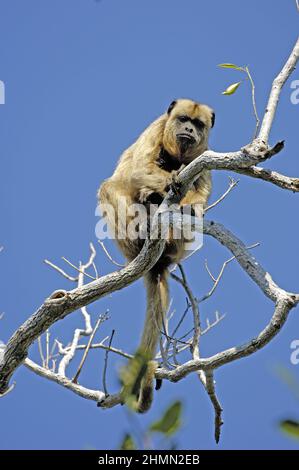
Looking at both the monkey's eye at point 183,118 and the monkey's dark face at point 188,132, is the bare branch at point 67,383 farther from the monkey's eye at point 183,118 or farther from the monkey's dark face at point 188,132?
the monkey's eye at point 183,118

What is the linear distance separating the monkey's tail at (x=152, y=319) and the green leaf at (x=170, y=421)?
419cm

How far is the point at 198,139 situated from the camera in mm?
7367

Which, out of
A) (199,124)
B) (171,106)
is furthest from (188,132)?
(171,106)

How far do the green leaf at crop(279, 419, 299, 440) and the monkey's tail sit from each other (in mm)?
4303

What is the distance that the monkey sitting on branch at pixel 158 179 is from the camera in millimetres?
6613

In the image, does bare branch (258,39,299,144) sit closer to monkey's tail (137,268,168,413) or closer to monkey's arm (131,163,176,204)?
monkey's arm (131,163,176,204)

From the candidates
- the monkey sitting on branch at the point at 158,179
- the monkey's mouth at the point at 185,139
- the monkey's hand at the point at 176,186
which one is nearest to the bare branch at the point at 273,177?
the monkey's hand at the point at 176,186

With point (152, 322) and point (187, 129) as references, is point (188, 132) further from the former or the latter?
point (152, 322)

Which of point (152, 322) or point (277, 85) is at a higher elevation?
point (277, 85)

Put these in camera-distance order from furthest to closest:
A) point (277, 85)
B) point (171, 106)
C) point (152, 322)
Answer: point (171, 106) < point (152, 322) < point (277, 85)

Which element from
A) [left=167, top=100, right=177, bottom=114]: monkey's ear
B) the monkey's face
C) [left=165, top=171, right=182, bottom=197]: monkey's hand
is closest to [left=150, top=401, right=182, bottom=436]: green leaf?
[left=165, top=171, right=182, bottom=197]: monkey's hand

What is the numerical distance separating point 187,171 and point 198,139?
217 cm

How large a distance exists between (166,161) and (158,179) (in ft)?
2.31

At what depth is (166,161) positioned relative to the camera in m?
7.30
